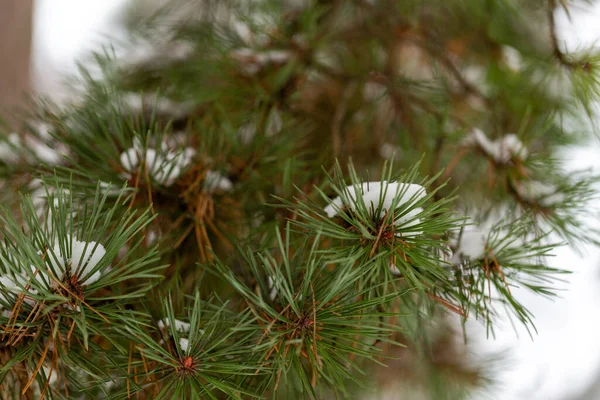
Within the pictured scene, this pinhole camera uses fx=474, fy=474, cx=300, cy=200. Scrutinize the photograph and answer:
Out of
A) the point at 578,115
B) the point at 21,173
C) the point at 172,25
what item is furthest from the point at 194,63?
the point at 578,115

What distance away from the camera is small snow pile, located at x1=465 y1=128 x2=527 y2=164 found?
504 mm

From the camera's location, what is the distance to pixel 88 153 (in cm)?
44

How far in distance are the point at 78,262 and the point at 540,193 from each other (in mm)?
442

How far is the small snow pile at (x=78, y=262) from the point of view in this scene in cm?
29

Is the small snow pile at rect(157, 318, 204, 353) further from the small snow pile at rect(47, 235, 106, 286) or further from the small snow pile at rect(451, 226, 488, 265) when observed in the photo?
the small snow pile at rect(451, 226, 488, 265)

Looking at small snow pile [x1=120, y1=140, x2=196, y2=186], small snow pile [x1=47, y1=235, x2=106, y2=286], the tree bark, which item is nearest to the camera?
small snow pile [x1=47, y1=235, x2=106, y2=286]

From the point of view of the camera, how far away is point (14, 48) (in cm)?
93

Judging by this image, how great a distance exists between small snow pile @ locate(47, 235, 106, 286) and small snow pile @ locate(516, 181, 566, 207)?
414 millimetres

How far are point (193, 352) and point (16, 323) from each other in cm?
11

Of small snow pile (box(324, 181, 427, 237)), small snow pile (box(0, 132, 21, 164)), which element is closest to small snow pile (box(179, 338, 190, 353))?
small snow pile (box(324, 181, 427, 237))

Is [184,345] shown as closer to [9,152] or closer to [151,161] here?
[151,161]

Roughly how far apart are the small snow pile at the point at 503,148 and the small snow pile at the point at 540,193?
32 mm

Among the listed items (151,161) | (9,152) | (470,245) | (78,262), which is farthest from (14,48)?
(470,245)

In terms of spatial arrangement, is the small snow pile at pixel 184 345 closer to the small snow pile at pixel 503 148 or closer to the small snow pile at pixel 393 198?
the small snow pile at pixel 393 198
